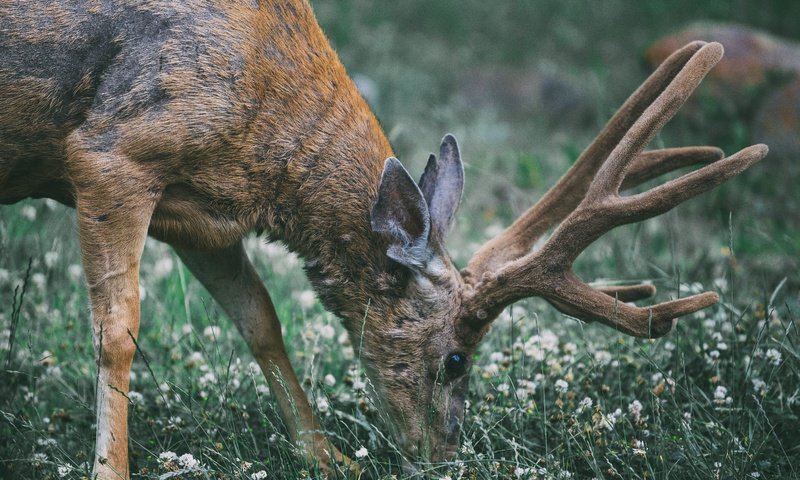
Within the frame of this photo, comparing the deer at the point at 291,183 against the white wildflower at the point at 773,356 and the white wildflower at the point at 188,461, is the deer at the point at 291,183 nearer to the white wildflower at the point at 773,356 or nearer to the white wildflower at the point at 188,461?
the white wildflower at the point at 188,461

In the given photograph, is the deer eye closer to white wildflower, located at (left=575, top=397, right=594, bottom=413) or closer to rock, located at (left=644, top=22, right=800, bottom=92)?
white wildflower, located at (left=575, top=397, right=594, bottom=413)

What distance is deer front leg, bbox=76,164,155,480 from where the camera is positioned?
3430 mm

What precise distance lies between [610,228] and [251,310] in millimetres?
1710

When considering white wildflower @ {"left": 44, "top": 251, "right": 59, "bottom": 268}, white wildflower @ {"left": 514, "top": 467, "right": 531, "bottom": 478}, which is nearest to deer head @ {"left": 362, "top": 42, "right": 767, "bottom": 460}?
white wildflower @ {"left": 514, "top": 467, "right": 531, "bottom": 478}

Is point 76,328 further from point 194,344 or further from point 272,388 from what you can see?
point 272,388

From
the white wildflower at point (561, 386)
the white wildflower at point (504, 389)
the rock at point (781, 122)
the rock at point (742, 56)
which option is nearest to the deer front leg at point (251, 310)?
the white wildflower at point (504, 389)

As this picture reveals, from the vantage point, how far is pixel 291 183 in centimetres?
373

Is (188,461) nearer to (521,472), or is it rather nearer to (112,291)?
(112,291)

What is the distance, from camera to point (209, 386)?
152 inches

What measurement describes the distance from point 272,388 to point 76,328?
4.01 ft

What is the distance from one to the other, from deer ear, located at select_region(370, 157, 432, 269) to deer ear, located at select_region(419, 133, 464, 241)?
24 centimetres

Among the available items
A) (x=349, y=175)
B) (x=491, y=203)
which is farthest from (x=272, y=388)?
(x=491, y=203)

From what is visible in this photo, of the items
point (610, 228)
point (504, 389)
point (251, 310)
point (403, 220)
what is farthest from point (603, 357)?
point (251, 310)

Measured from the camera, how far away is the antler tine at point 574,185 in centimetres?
399
